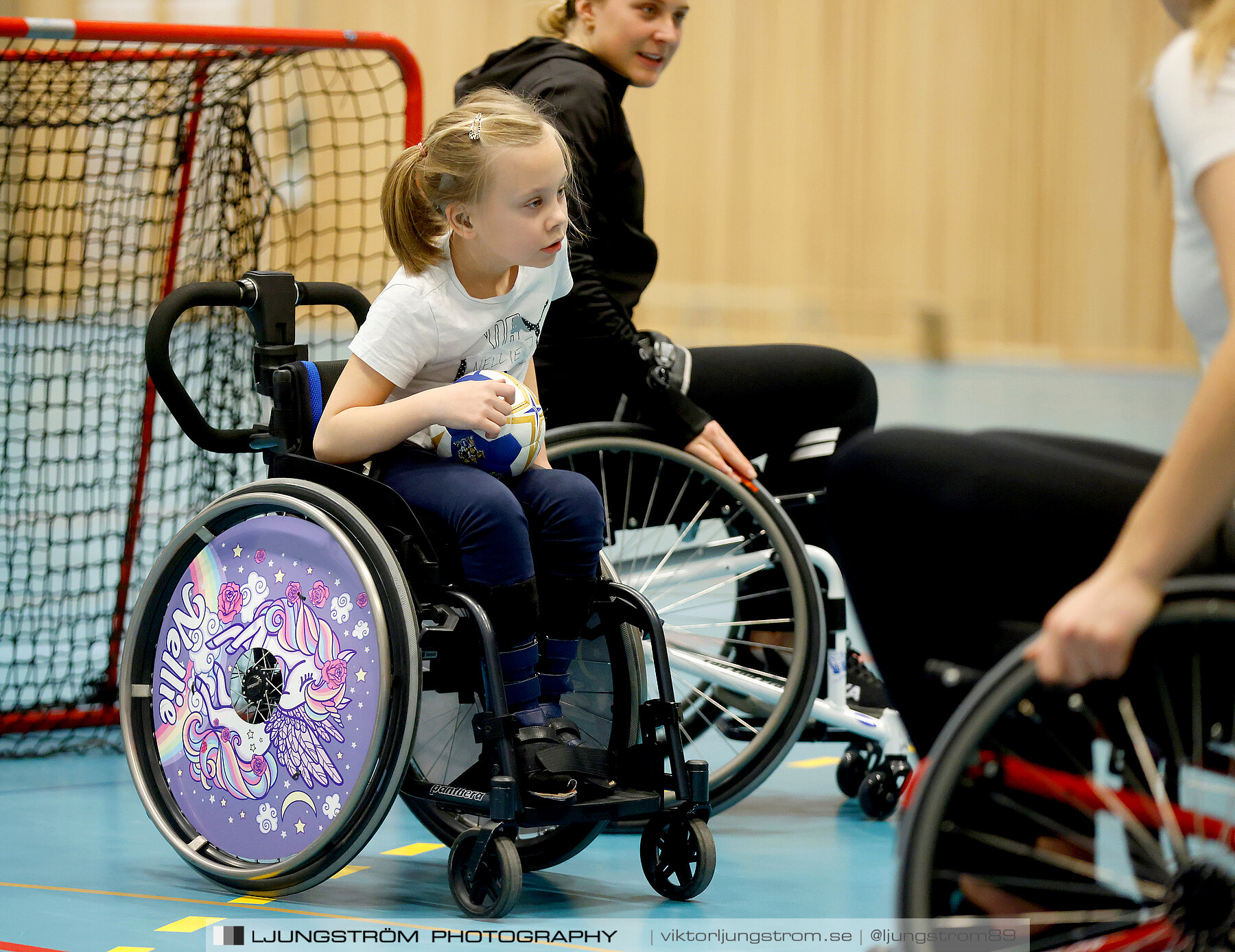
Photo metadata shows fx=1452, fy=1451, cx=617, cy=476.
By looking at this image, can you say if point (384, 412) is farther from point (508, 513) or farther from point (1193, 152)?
point (1193, 152)

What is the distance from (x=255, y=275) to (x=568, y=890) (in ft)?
3.13

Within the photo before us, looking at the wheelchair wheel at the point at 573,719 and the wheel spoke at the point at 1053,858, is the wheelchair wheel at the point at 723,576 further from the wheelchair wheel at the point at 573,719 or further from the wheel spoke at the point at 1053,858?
the wheel spoke at the point at 1053,858

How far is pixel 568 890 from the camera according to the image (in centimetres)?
197

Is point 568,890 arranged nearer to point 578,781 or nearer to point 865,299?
point 578,781

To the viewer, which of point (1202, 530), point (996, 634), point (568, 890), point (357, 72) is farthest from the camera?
point (357, 72)

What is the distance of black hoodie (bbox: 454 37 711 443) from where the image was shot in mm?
2289

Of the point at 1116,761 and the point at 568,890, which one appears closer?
the point at 1116,761

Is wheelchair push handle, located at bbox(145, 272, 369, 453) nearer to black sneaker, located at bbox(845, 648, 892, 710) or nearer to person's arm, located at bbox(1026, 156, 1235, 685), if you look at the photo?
black sneaker, located at bbox(845, 648, 892, 710)

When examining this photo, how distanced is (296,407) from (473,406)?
11.2 inches

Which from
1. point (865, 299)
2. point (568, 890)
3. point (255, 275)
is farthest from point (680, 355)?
point (865, 299)

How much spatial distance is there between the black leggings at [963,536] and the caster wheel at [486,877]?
0.68m

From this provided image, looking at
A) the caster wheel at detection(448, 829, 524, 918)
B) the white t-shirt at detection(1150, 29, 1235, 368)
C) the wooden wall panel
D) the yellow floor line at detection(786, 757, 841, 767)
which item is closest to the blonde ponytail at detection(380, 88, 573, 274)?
the caster wheel at detection(448, 829, 524, 918)

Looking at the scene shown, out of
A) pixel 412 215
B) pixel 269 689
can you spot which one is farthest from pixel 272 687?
pixel 412 215

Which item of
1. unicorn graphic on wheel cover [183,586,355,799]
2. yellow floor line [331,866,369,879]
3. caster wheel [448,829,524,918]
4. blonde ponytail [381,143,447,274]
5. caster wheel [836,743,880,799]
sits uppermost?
blonde ponytail [381,143,447,274]
